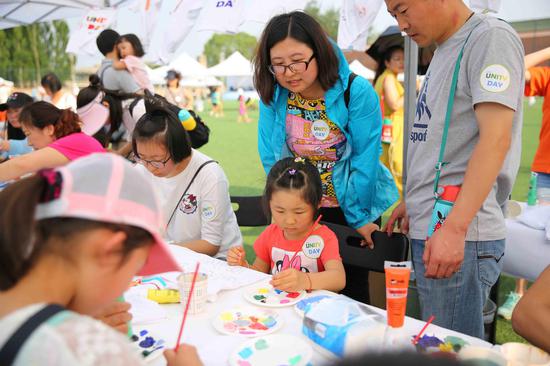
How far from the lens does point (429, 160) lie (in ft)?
4.98

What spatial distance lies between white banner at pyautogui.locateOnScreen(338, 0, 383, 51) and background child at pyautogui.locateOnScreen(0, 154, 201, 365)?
3485mm

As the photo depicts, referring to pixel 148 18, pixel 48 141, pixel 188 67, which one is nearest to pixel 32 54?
pixel 188 67

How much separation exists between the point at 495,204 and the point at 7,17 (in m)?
10.9

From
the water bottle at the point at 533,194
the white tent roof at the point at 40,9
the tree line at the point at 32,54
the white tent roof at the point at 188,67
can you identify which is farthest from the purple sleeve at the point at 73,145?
the tree line at the point at 32,54

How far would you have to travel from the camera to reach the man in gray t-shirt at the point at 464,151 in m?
1.32

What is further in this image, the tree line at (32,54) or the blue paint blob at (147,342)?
the tree line at (32,54)

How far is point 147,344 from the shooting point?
121 centimetres

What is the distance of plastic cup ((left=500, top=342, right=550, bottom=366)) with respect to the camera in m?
1.07

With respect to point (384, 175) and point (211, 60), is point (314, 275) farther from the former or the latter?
point (211, 60)

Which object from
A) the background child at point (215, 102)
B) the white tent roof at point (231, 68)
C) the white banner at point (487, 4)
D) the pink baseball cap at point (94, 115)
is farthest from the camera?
the white tent roof at point (231, 68)

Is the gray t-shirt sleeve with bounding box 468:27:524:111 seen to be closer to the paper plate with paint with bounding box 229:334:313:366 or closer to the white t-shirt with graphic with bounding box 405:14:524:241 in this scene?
the white t-shirt with graphic with bounding box 405:14:524:241

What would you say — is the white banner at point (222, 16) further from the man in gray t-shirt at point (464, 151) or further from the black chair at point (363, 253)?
the man in gray t-shirt at point (464, 151)

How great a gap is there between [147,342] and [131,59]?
397 cm

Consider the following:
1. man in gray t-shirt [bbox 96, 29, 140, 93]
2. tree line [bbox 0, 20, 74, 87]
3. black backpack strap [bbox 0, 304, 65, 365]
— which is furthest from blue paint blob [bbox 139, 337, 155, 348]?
tree line [bbox 0, 20, 74, 87]
